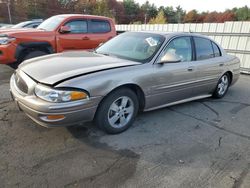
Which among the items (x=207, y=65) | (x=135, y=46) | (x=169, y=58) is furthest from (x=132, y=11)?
(x=169, y=58)

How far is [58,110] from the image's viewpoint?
8.71 feet

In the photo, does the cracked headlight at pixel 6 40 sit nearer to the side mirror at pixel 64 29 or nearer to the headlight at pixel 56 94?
the side mirror at pixel 64 29

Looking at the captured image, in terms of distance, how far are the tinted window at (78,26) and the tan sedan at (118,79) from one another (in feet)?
9.65

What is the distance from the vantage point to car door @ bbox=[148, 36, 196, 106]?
3653 millimetres

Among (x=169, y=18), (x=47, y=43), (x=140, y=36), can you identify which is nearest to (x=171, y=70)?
(x=140, y=36)

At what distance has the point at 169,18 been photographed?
71188 millimetres

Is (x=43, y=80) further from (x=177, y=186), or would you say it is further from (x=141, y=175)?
(x=177, y=186)

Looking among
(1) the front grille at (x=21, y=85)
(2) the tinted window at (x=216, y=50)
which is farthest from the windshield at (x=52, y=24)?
(2) the tinted window at (x=216, y=50)

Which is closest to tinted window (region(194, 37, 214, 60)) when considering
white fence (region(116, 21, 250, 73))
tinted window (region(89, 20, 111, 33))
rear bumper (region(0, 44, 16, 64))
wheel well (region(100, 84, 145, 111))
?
wheel well (region(100, 84, 145, 111))

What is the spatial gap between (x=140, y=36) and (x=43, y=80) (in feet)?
6.80

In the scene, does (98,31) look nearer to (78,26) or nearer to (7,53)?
(78,26)

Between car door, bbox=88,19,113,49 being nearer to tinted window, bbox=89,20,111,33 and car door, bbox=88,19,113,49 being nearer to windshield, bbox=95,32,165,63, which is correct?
tinted window, bbox=89,20,111,33

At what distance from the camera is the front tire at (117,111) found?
3094mm

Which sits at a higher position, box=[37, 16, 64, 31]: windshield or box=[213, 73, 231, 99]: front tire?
box=[37, 16, 64, 31]: windshield
